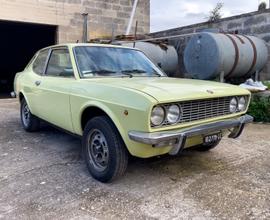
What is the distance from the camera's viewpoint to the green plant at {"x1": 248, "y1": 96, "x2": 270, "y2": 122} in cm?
630

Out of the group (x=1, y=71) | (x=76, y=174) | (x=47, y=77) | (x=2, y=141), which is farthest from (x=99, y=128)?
(x=1, y=71)

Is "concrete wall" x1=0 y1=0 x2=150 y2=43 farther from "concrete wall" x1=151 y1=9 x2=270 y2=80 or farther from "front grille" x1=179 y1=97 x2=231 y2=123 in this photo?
"front grille" x1=179 y1=97 x2=231 y2=123

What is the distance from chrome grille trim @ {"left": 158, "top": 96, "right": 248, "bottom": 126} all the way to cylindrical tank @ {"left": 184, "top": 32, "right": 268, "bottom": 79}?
3.60 m

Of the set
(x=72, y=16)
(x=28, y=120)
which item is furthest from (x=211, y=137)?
(x=72, y=16)

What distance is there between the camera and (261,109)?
6363 mm

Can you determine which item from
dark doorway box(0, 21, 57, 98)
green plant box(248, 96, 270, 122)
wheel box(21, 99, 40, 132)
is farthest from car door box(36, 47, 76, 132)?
dark doorway box(0, 21, 57, 98)

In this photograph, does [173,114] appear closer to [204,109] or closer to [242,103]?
[204,109]

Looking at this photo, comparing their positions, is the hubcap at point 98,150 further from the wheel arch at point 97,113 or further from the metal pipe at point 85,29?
the metal pipe at point 85,29

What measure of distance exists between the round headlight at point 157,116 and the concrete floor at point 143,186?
73cm

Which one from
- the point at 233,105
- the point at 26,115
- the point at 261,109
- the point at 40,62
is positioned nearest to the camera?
the point at 233,105

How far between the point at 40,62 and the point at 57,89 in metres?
1.23

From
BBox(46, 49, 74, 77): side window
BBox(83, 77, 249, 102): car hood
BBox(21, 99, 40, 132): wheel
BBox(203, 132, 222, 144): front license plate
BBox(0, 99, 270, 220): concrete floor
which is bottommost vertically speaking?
BBox(0, 99, 270, 220): concrete floor

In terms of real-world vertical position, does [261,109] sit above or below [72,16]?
below

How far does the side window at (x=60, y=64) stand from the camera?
4.15 m
